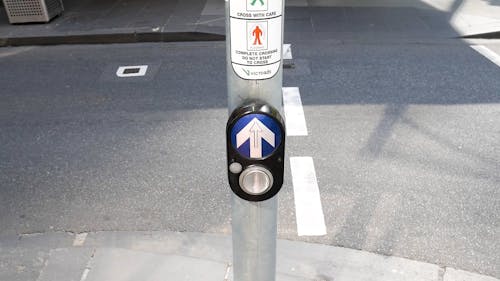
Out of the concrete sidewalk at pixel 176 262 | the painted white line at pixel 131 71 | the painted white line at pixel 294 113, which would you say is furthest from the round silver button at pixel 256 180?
the painted white line at pixel 131 71

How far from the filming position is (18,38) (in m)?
8.11

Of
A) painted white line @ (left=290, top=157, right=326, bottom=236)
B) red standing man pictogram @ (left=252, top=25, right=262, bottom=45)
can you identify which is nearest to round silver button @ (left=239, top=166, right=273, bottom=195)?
red standing man pictogram @ (left=252, top=25, right=262, bottom=45)

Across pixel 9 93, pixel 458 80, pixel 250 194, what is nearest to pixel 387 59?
pixel 458 80

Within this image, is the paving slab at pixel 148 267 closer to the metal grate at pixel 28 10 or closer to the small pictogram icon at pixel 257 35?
the small pictogram icon at pixel 257 35

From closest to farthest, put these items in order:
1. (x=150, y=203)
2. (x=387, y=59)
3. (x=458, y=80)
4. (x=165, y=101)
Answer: (x=150, y=203) < (x=165, y=101) < (x=458, y=80) < (x=387, y=59)

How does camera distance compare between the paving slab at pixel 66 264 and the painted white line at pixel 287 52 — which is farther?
the painted white line at pixel 287 52

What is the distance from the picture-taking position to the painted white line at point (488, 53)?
22.4 ft

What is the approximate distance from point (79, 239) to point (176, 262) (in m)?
0.87

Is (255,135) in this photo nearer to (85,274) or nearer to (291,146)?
(85,274)

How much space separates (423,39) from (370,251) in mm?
5598

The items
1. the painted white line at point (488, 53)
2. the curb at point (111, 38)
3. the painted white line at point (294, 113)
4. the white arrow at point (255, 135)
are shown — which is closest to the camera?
the white arrow at point (255, 135)

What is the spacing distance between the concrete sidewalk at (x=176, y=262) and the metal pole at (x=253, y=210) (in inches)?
43.9

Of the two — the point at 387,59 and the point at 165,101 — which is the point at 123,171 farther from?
the point at 387,59

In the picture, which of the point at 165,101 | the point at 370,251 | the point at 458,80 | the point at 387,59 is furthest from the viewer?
the point at 387,59
